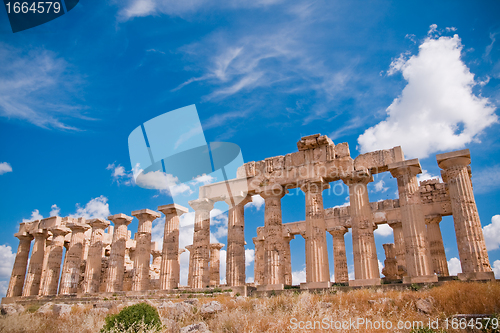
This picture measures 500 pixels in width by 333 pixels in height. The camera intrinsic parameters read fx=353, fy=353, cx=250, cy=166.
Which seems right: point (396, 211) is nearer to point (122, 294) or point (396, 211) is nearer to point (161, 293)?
point (161, 293)

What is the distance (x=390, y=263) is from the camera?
1013 inches

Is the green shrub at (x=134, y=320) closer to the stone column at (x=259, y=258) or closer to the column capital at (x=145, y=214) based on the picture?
the column capital at (x=145, y=214)

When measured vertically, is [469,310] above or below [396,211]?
below

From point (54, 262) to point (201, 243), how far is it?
14032mm

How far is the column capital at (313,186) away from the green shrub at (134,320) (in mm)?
11661

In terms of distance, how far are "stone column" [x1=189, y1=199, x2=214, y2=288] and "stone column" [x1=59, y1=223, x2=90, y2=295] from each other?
1073 cm

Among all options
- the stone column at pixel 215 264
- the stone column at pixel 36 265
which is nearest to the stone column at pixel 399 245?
the stone column at pixel 215 264

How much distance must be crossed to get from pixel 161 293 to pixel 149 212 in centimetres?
659

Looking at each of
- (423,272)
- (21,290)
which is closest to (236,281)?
(423,272)

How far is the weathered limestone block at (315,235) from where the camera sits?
59.6 ft

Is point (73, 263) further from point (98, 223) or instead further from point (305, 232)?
point (305, 232)

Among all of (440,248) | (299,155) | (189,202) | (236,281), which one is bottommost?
(236,281)

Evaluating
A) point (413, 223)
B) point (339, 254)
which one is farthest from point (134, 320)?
point (339, 254)

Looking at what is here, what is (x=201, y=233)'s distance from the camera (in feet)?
75.3
